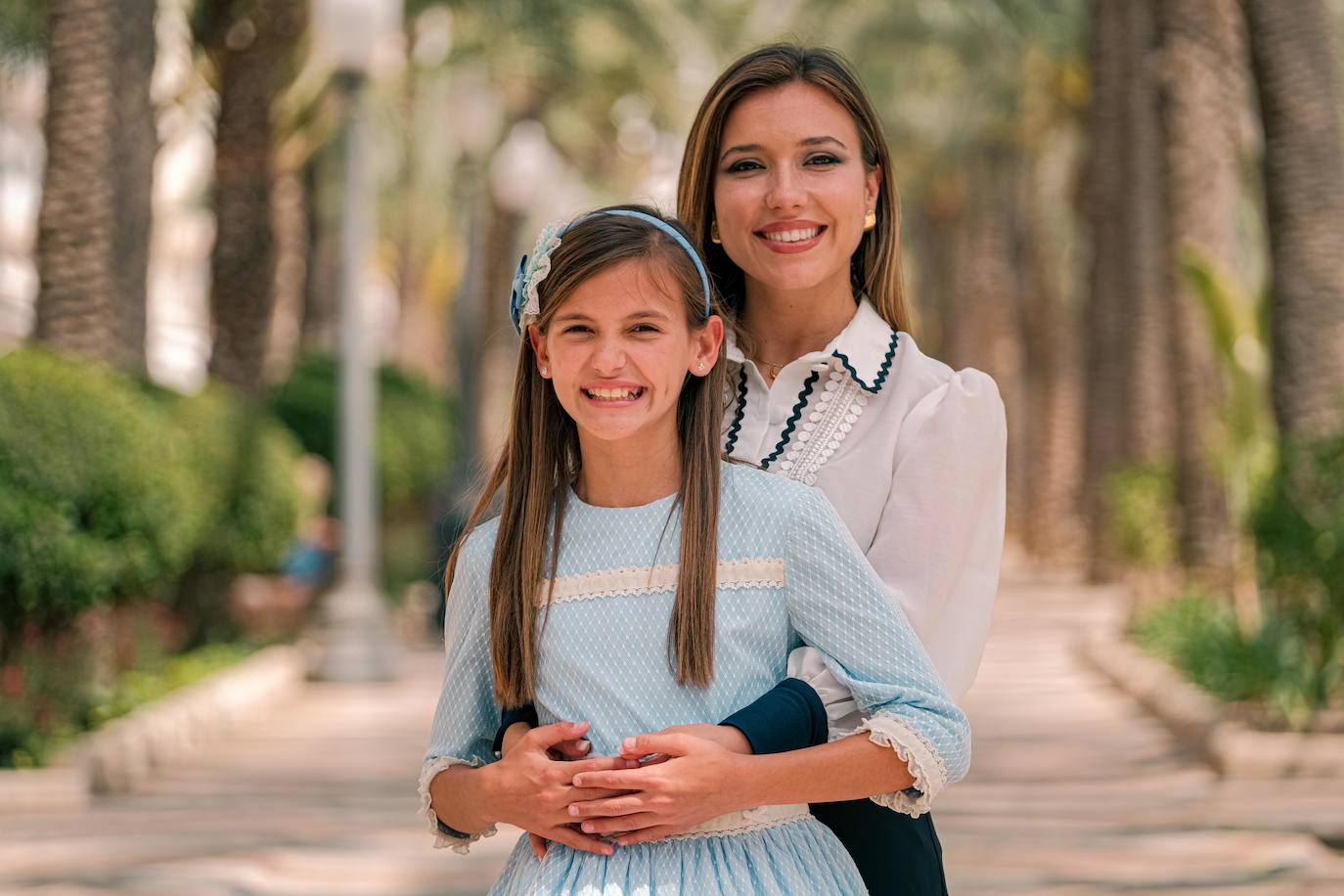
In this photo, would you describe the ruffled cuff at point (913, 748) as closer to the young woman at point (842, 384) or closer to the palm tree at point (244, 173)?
the young woman at point (842, 384)

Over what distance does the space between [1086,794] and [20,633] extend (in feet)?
16.9

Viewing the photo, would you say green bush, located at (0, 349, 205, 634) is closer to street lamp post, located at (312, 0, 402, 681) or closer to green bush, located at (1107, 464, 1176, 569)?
street lamp post, located at (312, 0, 402, 681)

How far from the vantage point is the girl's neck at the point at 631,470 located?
2502 mm

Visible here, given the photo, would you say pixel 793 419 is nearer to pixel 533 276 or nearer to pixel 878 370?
pixel 878 370

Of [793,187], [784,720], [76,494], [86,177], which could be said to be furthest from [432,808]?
[86,177]

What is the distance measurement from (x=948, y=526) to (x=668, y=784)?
57cm

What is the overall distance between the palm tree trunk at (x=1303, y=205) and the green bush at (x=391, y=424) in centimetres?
1000

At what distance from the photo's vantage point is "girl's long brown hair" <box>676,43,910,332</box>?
275 cm

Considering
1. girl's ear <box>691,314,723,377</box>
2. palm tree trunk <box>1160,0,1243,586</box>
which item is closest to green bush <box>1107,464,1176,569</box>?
palm tree trunk <box>1160,0,1243,586</box>

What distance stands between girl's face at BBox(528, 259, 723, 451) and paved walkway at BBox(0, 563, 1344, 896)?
13.9 feet

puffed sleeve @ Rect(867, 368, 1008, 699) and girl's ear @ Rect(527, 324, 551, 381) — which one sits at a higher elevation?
girl's ear @ Rect(527, 324, 551, 381)

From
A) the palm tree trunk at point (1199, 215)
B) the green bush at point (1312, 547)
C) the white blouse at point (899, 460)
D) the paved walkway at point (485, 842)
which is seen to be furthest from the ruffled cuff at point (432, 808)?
the palm tree trunk at point (1199, 215)

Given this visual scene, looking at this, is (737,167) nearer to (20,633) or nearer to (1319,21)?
(20,633)

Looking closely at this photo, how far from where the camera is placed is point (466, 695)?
254 cm
